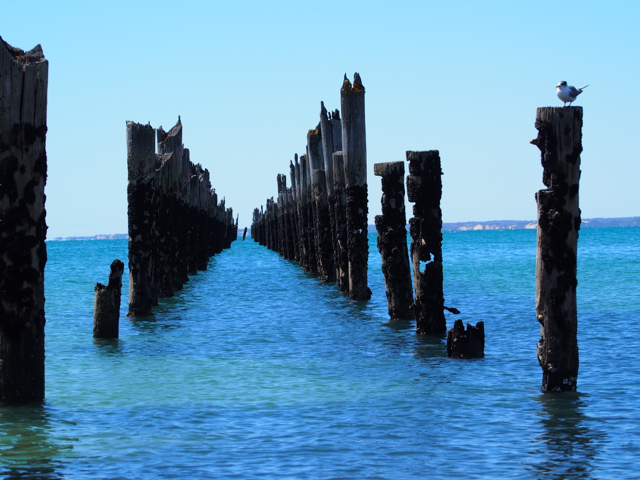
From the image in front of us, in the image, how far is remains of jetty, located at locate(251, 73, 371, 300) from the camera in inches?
644

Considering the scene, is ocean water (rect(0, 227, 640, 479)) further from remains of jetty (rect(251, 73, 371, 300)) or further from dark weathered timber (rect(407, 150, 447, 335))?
remains of jetty (rect(251, 73, 371, 300))

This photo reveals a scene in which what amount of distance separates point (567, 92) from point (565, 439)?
3.03 meters

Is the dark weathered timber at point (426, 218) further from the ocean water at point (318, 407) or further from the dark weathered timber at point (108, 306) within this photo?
the dark weathered timber at point (108, 306)

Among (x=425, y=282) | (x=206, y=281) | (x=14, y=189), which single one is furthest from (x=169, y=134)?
(x=14, y=189)

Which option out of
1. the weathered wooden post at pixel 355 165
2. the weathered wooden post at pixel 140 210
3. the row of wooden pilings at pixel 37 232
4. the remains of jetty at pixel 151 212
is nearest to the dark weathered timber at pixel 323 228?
the remains of jetty at pixel 151 212

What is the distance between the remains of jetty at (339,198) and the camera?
16359mm

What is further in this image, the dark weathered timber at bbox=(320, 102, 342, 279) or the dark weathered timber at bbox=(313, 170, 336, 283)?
the dark weathered timber at bbox=(313, 170, 336, 283)

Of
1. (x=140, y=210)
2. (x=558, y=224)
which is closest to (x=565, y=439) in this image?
(x=558, y=224)

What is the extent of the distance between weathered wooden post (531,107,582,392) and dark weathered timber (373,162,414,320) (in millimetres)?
5307

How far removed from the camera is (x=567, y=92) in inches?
290

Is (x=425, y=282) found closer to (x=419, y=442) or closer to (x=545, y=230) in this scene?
(x=545, y=230)

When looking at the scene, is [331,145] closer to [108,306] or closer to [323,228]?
[323,228]

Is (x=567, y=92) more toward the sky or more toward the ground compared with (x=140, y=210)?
more toward the sky

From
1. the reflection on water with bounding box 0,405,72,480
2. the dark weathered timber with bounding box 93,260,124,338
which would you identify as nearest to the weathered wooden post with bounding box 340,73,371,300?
the dark weathered timber with bounding box 93,260,124,338
